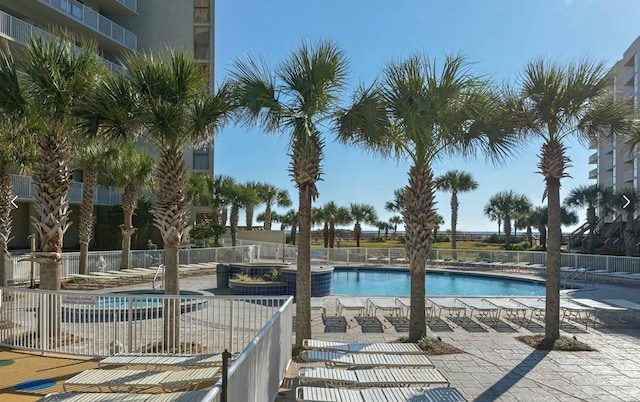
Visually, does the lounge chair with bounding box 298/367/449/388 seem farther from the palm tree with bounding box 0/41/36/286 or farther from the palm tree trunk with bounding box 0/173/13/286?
the palm tree trunk with bounding box 0/173/13/286

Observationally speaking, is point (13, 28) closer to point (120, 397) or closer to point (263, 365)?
point (120, 397)

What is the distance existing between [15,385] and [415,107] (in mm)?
7400

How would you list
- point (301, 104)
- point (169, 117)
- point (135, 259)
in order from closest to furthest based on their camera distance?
point (169, 117)
point (301, 104)
point (135, 259)

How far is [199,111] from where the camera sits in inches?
302

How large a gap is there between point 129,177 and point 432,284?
14847 millimetres

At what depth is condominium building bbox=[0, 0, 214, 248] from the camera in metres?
21.8

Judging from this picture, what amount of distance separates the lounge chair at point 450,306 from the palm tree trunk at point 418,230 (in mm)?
3232

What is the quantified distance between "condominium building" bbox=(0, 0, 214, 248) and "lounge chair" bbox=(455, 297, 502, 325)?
15854mm

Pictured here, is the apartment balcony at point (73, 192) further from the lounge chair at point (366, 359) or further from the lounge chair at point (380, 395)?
the lounge chair at point (380, 395)

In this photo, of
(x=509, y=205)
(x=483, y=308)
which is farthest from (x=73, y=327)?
(x=509, y=205)

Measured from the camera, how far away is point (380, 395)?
4863 mm

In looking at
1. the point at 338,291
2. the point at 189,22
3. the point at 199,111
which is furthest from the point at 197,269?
the point at 189,22

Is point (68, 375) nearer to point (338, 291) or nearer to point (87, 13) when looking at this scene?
point (338, 291)

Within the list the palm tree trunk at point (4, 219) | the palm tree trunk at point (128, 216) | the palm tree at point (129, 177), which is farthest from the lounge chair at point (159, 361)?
the palm tree trunk at point (128, 216)
